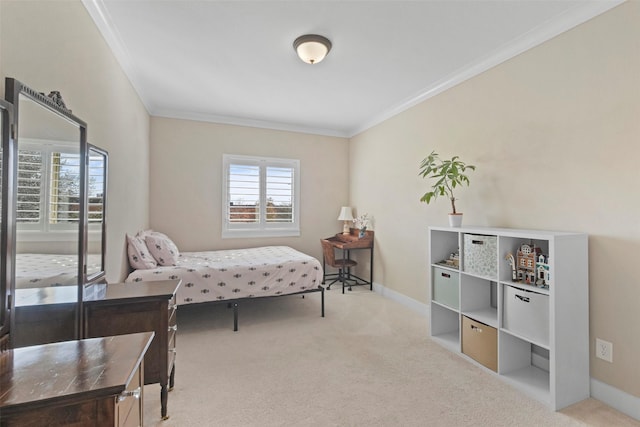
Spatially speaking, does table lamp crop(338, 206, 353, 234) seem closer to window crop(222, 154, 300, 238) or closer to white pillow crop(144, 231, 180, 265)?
window crop(222, 154, 300, 238)

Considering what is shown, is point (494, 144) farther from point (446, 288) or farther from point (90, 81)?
point (90, 81)

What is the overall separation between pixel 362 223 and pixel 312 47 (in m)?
3.03

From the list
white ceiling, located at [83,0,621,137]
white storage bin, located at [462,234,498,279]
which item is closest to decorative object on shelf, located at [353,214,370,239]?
white ceiling, located at [83,0,621,137]

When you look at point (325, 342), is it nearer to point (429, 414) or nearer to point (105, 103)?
point (429, 414)

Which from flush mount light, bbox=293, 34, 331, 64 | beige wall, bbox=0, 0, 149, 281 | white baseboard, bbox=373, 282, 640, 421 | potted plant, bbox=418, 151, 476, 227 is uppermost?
flush mount light, bbox=293, 34, 331, 64

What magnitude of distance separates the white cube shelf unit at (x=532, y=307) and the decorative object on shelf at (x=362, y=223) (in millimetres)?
1925

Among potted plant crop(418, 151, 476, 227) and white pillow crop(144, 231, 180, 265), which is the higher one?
potted plant crop(418, 151, 476, 227)

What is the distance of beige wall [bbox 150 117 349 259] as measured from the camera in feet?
14.5

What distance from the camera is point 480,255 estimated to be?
249 centimetres

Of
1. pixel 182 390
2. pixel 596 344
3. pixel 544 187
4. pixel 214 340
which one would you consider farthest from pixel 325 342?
pixel 544 187

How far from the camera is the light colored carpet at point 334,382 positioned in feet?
6.04

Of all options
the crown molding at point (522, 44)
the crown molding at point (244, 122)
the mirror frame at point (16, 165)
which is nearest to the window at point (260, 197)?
the crown molding at point (244, 122)

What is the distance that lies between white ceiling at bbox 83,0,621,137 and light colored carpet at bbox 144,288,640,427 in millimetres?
2717

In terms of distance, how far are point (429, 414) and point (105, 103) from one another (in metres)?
3.27
